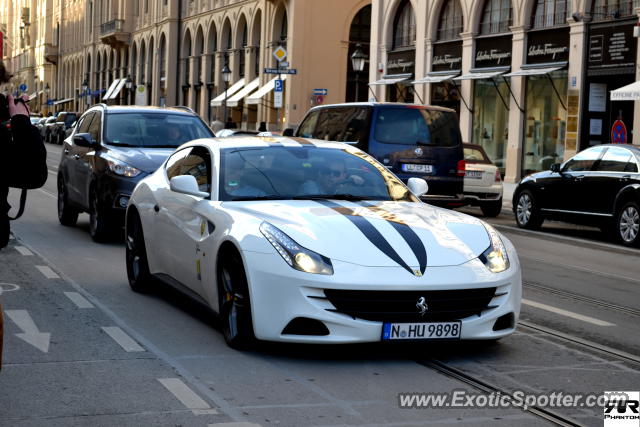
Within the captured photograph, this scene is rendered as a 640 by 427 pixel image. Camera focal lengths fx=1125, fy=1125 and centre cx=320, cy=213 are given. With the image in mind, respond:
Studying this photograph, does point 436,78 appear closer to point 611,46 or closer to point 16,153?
point 611,46

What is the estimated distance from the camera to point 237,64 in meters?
57.6

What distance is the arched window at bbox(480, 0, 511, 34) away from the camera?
34031 mm

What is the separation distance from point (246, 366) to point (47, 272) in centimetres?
477

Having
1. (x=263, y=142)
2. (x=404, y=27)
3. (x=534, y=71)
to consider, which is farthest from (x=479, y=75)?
(x=263, y=142)

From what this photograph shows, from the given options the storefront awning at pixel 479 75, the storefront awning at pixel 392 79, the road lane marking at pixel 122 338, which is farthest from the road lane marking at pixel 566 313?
the storefront awning at pixel 392 79

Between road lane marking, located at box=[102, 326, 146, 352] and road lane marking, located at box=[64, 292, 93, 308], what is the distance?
41.0 inches

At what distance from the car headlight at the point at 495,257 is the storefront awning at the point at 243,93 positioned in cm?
Result: 4666

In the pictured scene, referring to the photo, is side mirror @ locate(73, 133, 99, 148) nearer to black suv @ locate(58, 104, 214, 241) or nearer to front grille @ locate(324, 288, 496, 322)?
black suv @ locate(58, 104, 214, 241)

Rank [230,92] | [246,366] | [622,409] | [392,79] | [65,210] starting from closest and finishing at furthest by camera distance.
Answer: [622,409] < [246,366] < [65,210] < [392,79] < [230,92]

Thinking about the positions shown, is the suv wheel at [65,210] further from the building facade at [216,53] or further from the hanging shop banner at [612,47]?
the building facade at [216,53]

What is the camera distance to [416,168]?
17891mm

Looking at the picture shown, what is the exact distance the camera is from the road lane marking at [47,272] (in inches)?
422

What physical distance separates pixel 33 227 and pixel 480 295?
9.93m

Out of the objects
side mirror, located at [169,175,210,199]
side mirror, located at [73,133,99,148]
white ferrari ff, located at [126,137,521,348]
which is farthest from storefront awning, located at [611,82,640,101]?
side mirror, located at [169,175,210,199]
